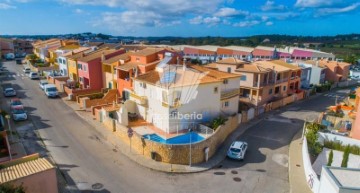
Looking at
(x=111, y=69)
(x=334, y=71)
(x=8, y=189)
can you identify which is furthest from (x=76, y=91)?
(x=334, y=71)

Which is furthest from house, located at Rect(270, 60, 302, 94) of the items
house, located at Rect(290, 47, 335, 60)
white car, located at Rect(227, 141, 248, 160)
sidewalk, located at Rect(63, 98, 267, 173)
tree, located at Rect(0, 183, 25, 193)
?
house, located at Rect(290, 47, 335, 60)

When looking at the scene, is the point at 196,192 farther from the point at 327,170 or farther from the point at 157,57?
the point at 157,57

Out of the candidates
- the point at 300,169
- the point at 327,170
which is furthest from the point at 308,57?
the point at 327,170

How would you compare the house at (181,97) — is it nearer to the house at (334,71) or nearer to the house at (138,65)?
the house at (138,65)

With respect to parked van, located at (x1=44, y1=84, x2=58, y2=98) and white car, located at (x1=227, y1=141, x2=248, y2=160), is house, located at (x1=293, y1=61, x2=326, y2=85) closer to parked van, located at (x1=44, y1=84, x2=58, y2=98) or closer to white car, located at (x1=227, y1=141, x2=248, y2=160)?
white car, located at (x1=227, y1=141, x2=248, y2=160)

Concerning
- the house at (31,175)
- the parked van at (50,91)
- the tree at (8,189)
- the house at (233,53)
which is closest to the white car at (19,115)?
the parked van at (50,91)
